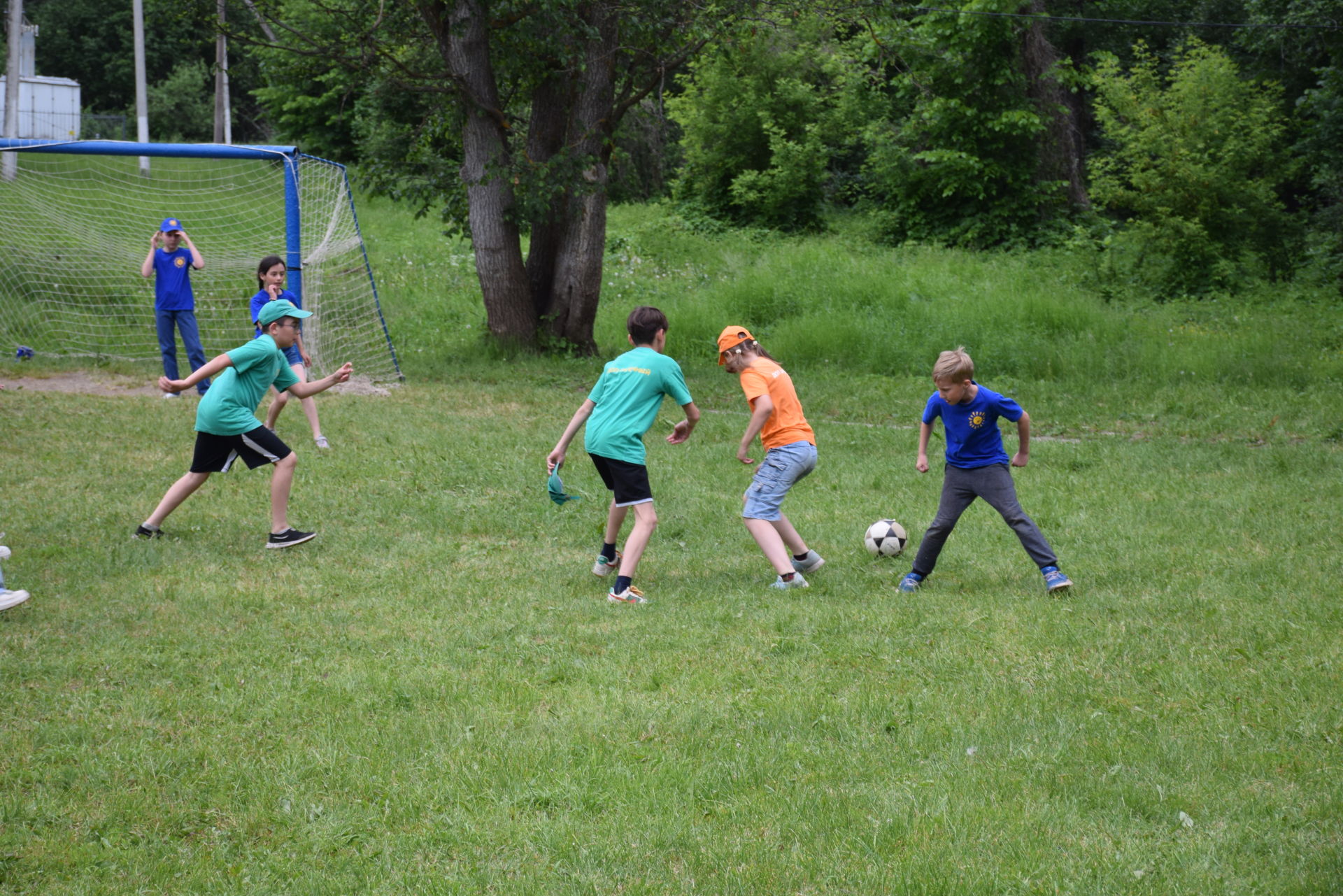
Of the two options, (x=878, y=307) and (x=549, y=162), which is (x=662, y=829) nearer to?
(x=549, y=162)

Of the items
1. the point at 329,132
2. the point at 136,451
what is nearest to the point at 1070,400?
the point at 136,451

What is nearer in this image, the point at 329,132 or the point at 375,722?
the point at 375,722

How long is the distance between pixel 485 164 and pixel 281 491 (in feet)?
30.3

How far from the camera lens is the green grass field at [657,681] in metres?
3.71

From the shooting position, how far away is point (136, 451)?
408 inches

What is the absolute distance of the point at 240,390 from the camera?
7.61 metres

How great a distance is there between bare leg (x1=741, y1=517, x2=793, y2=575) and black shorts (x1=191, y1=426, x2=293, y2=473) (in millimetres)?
3037

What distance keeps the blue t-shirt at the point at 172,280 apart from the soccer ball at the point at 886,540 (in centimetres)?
871

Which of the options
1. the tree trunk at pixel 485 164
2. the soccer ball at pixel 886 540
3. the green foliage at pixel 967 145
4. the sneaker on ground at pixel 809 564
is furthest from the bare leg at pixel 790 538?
the green foliage at pixel 967 145

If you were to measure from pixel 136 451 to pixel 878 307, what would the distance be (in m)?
12.2

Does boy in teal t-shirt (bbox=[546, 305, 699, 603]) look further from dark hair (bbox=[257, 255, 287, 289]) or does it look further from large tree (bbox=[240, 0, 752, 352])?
large tree (bbox=[240, 0, 752, 352])

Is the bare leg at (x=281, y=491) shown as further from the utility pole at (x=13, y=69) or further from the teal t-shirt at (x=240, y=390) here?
the utility pole at (x=13, y=69)

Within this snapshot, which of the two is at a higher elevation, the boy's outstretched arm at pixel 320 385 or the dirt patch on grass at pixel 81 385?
the boy's outstretched arm at pixel 320 385

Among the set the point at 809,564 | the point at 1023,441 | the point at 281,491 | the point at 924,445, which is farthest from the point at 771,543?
the point at 281,491
